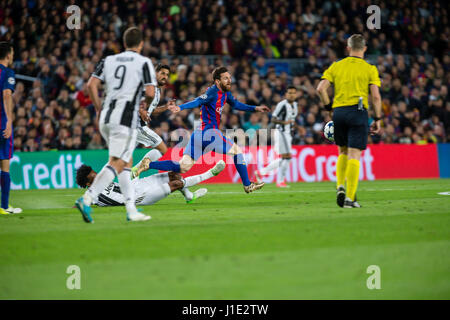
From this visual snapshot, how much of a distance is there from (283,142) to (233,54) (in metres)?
5.86

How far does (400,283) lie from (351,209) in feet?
13.9

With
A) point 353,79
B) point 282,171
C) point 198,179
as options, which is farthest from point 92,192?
point 282,171

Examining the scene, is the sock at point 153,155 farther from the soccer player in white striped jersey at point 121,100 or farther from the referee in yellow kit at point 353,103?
the soccer player in white striped jersey at point 121,100

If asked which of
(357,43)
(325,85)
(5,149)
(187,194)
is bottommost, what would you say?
(187,194)

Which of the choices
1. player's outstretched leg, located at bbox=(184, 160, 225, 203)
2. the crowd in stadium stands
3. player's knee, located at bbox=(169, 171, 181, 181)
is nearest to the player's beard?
player's outstretched leg, located at bbox=(184, 160, 225, 203)

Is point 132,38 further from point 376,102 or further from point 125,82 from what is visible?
point 376,102

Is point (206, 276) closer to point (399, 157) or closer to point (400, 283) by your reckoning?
point (400, 283)

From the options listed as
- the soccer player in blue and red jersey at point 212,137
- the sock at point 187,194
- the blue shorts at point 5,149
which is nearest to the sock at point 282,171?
the soccer player in blue and red jersey at point 212,137

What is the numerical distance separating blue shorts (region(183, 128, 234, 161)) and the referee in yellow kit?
7.29 feet

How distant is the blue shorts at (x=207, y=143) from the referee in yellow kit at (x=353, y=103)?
2223 mm

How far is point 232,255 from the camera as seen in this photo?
4770 mm

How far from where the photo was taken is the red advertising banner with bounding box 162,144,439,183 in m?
18.3

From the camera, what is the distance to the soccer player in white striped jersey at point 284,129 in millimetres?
16062

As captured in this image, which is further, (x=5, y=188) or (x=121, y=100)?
(x=5, y=188)
